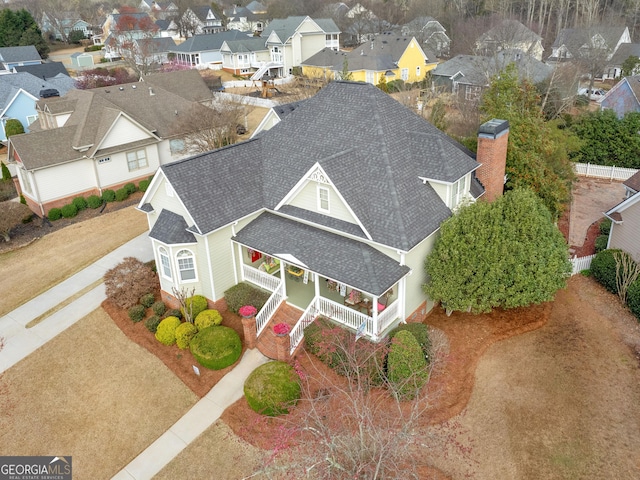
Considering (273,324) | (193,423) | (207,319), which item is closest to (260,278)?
(273,324)

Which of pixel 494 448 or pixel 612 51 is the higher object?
pixel 612 51

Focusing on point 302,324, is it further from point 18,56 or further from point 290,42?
point 18,56

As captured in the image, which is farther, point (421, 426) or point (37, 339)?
point (37, 339)

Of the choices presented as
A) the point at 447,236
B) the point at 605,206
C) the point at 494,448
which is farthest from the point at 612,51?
the point at 494,448

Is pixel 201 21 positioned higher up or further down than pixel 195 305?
higher up

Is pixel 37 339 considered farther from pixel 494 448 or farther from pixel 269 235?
pixel 494 448

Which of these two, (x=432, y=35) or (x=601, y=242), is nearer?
(x=601, y=242)

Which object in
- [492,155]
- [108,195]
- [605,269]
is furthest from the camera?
[108,195]
